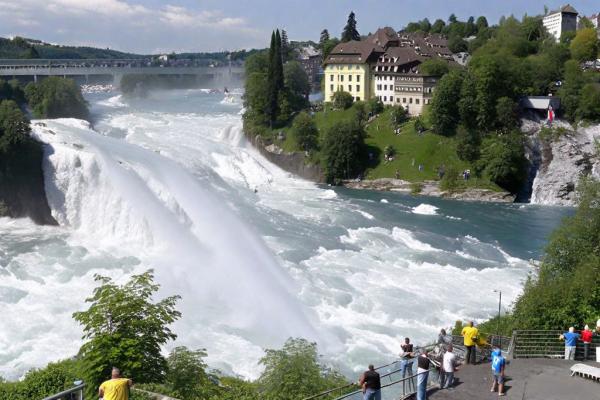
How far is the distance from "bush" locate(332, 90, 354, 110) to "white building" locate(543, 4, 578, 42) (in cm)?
5504

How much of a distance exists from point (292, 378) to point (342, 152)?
42.9 meters

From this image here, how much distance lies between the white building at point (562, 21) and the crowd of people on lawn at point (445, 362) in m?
105

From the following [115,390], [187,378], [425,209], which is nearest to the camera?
[115,390]

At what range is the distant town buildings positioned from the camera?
68312 mm

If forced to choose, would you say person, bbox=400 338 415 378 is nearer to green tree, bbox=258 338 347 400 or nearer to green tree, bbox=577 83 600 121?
green tree, bbox=258 338 347 400

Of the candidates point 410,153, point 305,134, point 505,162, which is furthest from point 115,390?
point 305,134

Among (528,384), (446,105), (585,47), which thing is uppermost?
(585,47)

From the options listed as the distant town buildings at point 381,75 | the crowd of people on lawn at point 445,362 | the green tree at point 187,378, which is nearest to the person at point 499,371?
the crowd of people on lawn at point 445,362

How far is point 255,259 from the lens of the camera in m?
33.8

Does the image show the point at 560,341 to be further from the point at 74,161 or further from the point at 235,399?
the point at 74,161

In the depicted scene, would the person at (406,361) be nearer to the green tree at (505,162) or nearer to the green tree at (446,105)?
the green tree at (505,162)

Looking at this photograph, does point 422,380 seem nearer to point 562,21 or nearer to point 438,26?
point 562,21

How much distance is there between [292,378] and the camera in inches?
630

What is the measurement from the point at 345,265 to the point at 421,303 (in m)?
6.12
